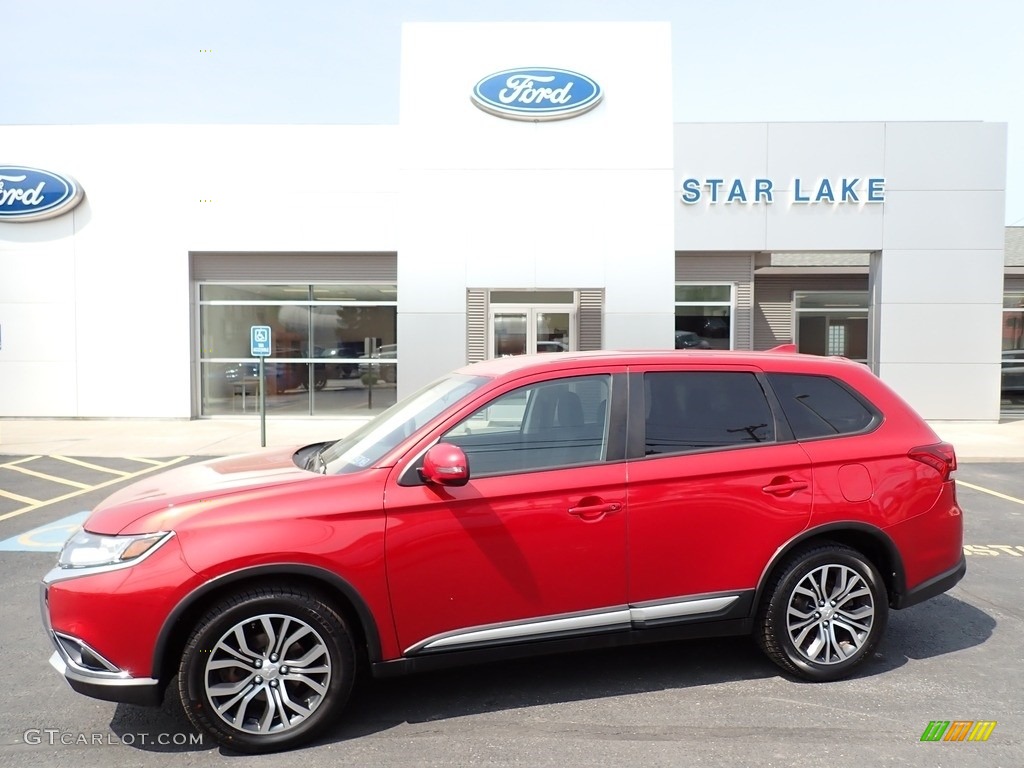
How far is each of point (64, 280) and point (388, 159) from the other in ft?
25.0

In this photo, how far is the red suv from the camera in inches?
124

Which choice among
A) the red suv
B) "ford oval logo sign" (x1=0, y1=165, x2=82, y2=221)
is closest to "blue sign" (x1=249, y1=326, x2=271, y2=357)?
"ford oval logo sign" (x1=0, y1=165, x2=82, y2=221)

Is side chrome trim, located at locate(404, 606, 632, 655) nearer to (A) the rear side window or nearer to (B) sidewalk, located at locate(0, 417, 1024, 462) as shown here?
(A) the rear side window

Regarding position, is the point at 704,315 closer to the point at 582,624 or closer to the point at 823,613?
the point at 823,613

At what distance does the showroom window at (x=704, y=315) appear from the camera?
17.6 m

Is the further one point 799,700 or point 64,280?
point 64,280

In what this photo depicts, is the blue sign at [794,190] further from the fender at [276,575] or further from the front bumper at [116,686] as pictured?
the front bumper at [116,686]

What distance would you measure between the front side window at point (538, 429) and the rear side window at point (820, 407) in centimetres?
101

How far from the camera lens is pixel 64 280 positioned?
16.8 m

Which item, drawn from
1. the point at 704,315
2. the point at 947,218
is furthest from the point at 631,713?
the point at 947,218

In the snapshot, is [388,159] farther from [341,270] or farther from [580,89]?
[580,89]

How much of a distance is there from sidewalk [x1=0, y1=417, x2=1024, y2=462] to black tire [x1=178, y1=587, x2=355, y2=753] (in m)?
8.85

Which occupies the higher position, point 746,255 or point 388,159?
point 388,159

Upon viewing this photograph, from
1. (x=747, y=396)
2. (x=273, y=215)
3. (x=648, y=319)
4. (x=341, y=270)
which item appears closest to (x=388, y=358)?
(x=341, y=270)
